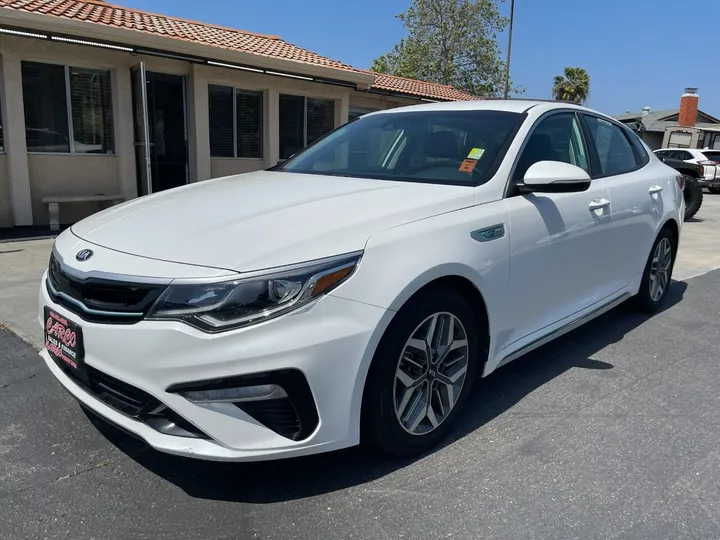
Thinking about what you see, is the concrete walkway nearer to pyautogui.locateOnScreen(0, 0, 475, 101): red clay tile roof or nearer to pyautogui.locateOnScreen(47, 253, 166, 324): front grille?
pyautogui.locateOnScreen(47, 253, 166, 324): front grille

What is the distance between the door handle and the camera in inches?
142

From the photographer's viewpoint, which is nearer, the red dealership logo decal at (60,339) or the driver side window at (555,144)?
the red dealership logo decal at (60,339)

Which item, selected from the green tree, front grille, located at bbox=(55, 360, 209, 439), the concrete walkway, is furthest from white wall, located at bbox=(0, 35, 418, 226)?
the green tree

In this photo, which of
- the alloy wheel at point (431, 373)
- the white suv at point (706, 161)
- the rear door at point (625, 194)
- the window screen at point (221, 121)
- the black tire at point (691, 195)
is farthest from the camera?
the white suv at point (706, 161)

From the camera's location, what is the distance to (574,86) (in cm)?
4647

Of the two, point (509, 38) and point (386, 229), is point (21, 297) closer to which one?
point (386, 229)

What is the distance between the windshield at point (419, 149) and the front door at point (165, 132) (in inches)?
306

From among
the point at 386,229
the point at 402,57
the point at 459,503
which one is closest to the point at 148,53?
the point at 386,229

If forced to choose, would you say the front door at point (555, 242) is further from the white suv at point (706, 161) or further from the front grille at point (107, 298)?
the white suv at point (706, 161)

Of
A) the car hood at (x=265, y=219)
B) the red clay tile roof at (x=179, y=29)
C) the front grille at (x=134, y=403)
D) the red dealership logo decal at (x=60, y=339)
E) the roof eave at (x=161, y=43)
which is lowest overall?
the front grille at (x=134, y=403)

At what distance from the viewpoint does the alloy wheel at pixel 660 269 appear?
4785 mm

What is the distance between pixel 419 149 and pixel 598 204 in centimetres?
121

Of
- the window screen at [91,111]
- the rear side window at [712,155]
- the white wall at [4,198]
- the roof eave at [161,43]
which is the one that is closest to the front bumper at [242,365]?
the roof eave at [161,43]

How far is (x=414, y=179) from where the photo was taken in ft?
10.2
